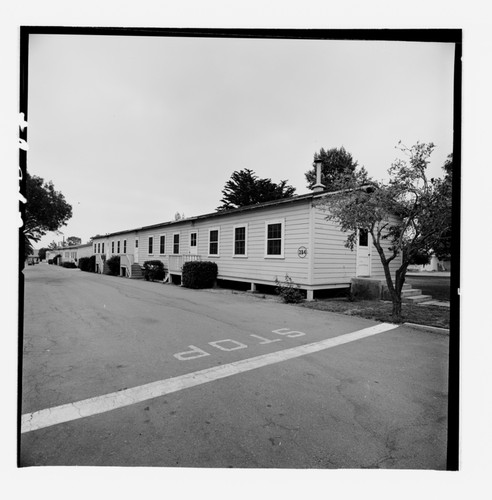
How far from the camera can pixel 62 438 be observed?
2.10 metres

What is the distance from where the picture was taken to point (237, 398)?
272 centimetres

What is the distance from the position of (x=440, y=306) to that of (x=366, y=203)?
14.5ft

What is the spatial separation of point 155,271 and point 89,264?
1148cm

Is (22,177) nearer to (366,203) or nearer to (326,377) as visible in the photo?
(326,377)

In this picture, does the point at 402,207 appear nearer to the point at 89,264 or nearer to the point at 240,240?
the point at 240,240

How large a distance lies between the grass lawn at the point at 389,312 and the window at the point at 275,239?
2472 millimetres

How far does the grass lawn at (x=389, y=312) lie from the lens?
621 centimetres

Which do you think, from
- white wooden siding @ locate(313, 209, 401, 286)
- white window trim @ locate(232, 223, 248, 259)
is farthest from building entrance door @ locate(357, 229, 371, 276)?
white window trim @ locate(232, 223, 248, 259)

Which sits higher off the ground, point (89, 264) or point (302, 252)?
point (302, 252)

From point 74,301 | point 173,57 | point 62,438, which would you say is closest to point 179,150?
point 173,57

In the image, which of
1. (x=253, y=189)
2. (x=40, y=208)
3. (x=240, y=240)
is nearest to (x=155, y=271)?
(x=240, y=240)

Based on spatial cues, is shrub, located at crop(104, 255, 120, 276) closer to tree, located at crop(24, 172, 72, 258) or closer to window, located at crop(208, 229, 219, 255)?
window, located at crop(208, 229, 219, 255)

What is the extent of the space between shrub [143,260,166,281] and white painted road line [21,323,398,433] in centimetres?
1480

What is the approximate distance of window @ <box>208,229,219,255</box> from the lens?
551 inches
